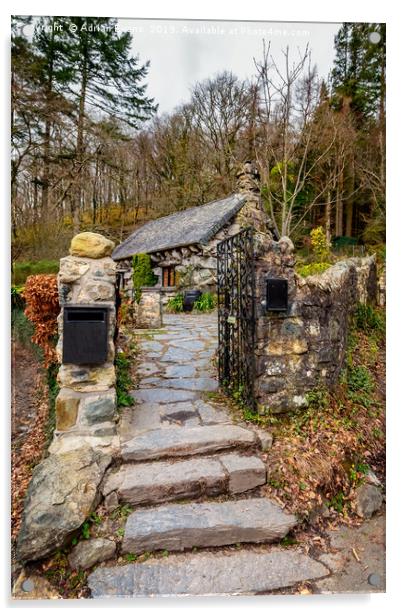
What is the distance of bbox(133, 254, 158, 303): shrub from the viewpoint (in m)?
12.3

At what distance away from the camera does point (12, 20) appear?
2.12 m

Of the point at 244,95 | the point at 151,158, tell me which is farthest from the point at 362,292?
the point at 151,158

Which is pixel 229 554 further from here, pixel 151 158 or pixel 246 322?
pixel 151 158

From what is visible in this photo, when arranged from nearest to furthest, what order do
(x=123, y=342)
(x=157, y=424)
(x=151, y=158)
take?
(x=157, y=424)
(x=151, y=158)
(x=123, y=342)

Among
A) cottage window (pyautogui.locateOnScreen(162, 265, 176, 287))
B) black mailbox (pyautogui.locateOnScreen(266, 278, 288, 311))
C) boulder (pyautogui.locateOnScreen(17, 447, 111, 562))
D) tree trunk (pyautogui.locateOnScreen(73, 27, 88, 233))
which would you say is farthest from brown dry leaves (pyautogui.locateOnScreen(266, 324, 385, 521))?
cottage window (pyautogui.locateOnScreen(162, 265, 176, 287))

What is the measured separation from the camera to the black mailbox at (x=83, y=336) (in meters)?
2.29

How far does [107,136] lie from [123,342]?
112 inches

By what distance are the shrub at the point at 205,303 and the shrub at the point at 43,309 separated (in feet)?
23.2

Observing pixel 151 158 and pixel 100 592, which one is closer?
pixel 100 592

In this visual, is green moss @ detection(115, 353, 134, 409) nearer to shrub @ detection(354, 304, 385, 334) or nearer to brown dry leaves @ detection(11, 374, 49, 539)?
brown dry leaves @ detection(11, 374, 49, 539)

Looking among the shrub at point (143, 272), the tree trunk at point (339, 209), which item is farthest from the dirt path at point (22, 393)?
the shrub at point (143, 272)

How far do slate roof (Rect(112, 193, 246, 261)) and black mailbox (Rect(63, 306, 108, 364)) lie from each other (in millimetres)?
8314

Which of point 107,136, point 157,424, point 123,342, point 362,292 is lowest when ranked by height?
point 157,424

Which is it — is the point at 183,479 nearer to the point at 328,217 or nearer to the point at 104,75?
the point at 328,217
